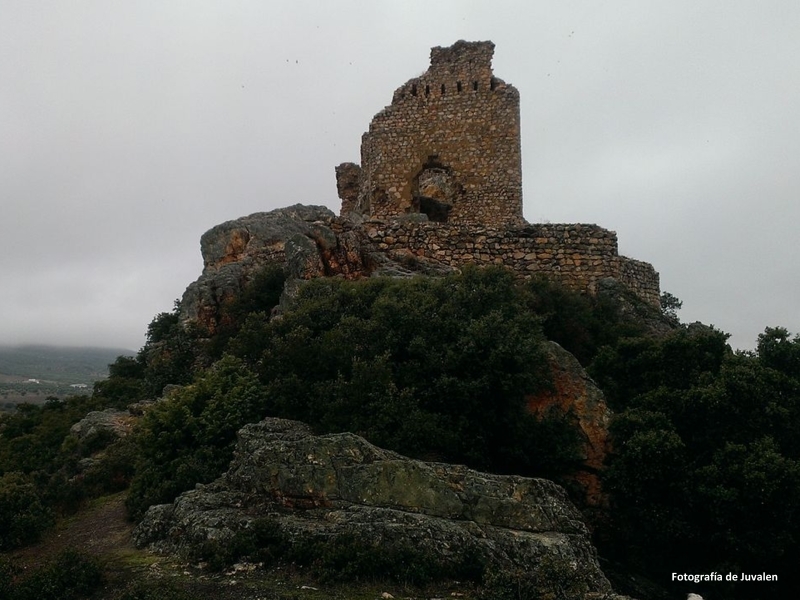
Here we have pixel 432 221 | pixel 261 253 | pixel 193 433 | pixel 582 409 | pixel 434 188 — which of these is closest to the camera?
pixel 193 433

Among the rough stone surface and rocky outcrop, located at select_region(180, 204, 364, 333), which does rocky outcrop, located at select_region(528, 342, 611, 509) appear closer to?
rocky outcrop, located at select_region(180, 204, 364, 333)

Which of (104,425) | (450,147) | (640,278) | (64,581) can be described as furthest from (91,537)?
(450,147)

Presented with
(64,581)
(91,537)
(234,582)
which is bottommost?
(91,537)

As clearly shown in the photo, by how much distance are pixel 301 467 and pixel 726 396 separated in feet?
18.5

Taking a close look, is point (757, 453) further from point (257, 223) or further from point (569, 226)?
point (257, 223)

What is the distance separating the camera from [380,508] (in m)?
6.36

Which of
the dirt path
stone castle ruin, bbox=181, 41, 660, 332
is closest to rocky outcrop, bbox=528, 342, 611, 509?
stone castle ruin, bbox=181, 41, 660, 332

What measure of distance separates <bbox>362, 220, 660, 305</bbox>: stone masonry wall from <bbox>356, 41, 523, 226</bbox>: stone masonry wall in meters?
3.68

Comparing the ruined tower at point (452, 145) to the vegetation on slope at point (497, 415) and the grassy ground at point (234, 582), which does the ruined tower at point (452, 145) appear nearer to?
the vegetation on slope at point (497, 415)

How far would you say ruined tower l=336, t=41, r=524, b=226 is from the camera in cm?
1752

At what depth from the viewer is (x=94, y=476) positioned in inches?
387

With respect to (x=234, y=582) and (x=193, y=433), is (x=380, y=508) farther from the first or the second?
(x=193, y=433)

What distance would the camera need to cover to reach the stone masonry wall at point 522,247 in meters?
13.7

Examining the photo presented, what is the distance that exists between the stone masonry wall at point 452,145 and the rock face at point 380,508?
38.0 feet
